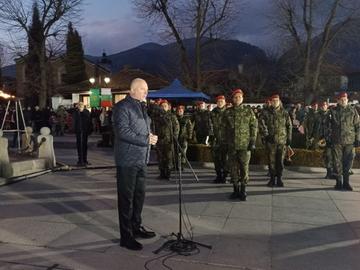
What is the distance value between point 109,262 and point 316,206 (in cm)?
428

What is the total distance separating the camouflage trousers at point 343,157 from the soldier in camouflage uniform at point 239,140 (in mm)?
2094

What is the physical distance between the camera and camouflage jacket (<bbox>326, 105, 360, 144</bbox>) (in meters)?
9.73

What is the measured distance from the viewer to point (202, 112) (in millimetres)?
13461

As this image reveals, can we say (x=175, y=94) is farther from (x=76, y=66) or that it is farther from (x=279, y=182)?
(x=76, y=66)

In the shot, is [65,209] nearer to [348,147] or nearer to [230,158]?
[230,158]

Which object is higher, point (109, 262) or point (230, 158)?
point (230, 158)

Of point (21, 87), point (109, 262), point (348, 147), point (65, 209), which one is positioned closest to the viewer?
point (109, 262)

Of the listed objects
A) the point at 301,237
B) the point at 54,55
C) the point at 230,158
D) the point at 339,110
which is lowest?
the point at 301,237

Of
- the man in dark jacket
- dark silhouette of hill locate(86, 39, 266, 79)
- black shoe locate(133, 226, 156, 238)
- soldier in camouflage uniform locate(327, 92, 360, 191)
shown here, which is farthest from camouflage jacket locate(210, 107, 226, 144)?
dark silhouette of hill locate(86, 39, 266, 79)

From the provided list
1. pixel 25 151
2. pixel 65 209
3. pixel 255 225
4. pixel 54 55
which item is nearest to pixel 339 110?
pixel 255 225

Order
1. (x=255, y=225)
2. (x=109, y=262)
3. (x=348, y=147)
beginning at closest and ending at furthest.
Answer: (x=109, y=262)
(x=255, y=225)
(x=348, y=147)

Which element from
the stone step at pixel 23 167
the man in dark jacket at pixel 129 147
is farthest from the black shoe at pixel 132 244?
the stone step at pixel 23 167

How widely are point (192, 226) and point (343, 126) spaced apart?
4.39 metres

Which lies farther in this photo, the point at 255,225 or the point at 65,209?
the point at 65,209
